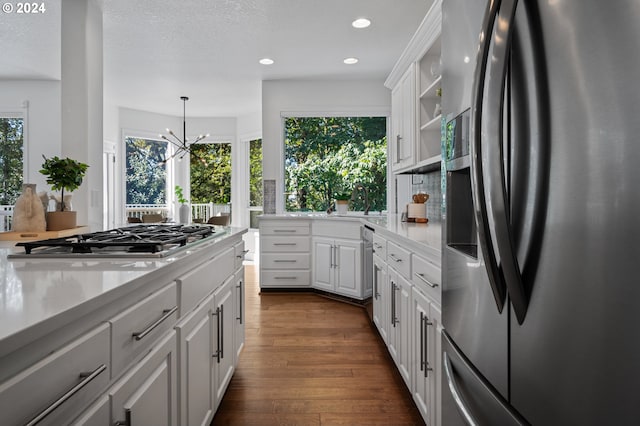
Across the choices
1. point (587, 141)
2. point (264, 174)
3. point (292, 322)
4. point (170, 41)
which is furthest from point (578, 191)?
point (264, 174)

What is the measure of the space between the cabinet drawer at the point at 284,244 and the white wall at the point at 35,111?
3391mm

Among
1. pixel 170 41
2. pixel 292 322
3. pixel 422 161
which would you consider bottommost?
pixel 292 322

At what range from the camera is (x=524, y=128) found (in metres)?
0.65

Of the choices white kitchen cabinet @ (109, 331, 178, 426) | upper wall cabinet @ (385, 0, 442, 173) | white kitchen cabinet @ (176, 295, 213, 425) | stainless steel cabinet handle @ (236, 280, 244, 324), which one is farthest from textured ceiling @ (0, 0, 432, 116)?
white kitchen cabinet @ (109, 331, 178, 426)

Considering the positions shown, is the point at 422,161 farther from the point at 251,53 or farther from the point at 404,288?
the point at 251,53

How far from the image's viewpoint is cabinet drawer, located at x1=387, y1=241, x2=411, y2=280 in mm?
1997

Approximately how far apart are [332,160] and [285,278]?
5.75 feet

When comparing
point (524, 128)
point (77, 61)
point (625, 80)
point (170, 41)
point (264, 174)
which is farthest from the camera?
point (264, 174)

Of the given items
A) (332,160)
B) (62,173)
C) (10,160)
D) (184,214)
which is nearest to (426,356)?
(184,214)

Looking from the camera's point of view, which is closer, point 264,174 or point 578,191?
point 578,191

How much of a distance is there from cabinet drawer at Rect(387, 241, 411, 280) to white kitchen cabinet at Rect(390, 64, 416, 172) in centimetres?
116

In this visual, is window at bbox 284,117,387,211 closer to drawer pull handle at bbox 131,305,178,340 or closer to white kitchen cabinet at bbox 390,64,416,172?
white kitchen cabinet at bbox 390,64,416,172

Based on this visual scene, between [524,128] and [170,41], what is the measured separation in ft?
14.0

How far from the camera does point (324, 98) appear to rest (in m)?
5.29
